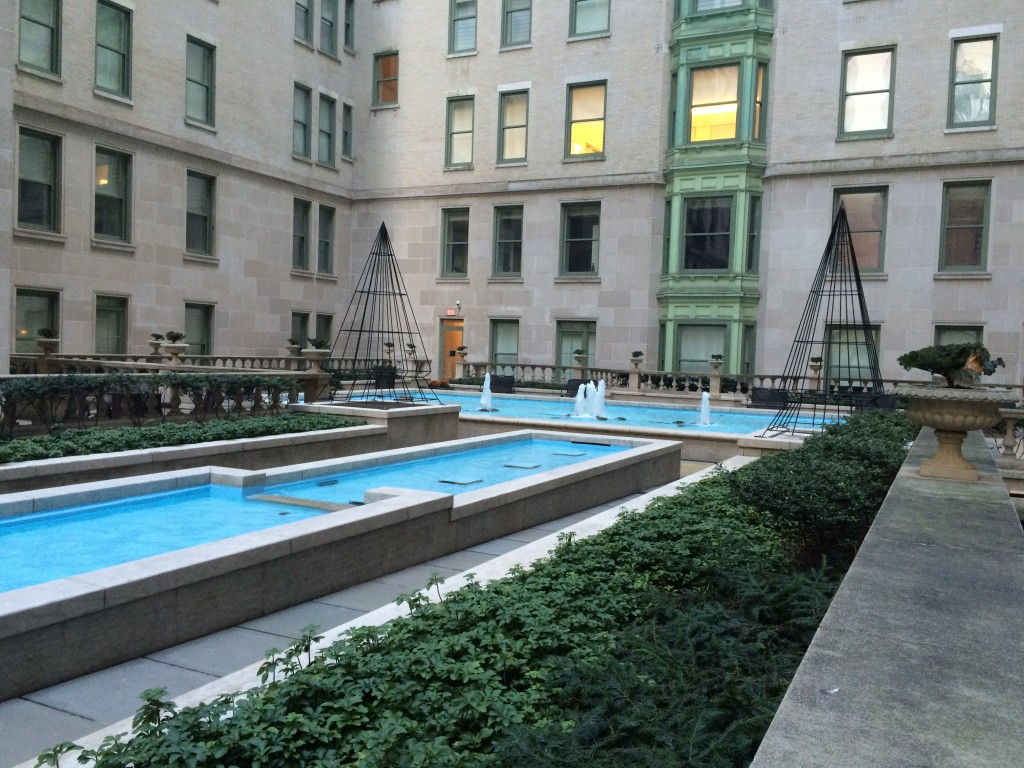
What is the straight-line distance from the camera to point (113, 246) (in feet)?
87.5

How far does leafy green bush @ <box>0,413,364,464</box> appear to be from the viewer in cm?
1218

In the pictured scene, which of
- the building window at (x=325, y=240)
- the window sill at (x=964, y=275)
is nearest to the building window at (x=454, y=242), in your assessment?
the building window at (x=325, y=240)

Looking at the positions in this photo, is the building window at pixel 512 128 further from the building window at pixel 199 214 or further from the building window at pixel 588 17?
the building window at pixel 199 214

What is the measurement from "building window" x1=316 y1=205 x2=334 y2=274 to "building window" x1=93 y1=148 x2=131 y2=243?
10.1m

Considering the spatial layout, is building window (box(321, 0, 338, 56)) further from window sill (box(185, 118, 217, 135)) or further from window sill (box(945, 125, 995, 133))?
window sill (box(945, 125, 995, 133))

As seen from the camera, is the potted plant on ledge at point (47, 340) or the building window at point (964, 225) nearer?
the potted plant on ledge at point (47, 340)

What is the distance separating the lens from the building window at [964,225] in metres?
28.6

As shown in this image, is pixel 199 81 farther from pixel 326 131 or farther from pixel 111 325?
pixel 111 325

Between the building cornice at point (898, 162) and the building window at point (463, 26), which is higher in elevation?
the building window at point (463, 26)

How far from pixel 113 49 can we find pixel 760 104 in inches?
888

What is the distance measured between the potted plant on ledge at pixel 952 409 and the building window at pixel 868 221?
2196 centimetres

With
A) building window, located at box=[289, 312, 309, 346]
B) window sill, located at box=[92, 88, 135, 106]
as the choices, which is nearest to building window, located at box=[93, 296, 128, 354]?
window sill, located at box=[92, 88, 135, 106]

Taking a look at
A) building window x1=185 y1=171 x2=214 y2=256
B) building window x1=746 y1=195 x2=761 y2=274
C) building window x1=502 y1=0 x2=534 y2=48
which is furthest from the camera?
building window x1=502 y1=0 x2=534 y2=48

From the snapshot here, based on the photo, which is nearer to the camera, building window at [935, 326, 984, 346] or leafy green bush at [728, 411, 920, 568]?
leafy green bush at [728, 411, 920, 568]
